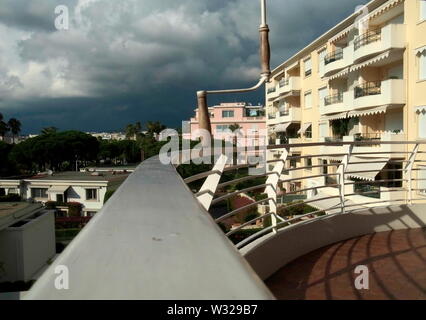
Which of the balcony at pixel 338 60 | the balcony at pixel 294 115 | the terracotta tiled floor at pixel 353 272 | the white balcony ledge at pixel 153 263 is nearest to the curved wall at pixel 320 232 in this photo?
the terracotta tiled floor at pixel 353 272

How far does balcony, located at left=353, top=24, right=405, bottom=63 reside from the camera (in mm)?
16344

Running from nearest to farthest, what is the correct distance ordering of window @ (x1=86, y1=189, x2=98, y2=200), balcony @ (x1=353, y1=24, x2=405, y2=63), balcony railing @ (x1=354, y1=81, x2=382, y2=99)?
balcony @ (x1=353, y1=24, x2=405, y2=63), balcony railing @ (x1=354, y1=81, x2=382, y2=99), window @ (x1=86, y1=189, x2=98, y2=200)

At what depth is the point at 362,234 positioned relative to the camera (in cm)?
452

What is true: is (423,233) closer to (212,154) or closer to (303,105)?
(212,154)

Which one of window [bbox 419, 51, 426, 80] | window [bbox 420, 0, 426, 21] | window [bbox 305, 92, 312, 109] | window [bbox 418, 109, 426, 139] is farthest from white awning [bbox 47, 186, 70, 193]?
window [bbox 420, 0, 426, 21]

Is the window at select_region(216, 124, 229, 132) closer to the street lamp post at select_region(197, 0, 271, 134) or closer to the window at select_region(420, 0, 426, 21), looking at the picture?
the window at select_region(420, 0, 426, 21)

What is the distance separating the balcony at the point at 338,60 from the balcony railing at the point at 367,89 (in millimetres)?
1462

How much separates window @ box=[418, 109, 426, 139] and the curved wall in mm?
12464

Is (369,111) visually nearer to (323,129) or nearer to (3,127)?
(323,129)

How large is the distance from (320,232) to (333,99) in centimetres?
2155

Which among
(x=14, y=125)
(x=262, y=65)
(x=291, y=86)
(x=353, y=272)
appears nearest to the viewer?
(x=353, y=272)

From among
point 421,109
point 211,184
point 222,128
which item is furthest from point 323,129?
point 222,128

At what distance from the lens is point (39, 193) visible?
132ft
